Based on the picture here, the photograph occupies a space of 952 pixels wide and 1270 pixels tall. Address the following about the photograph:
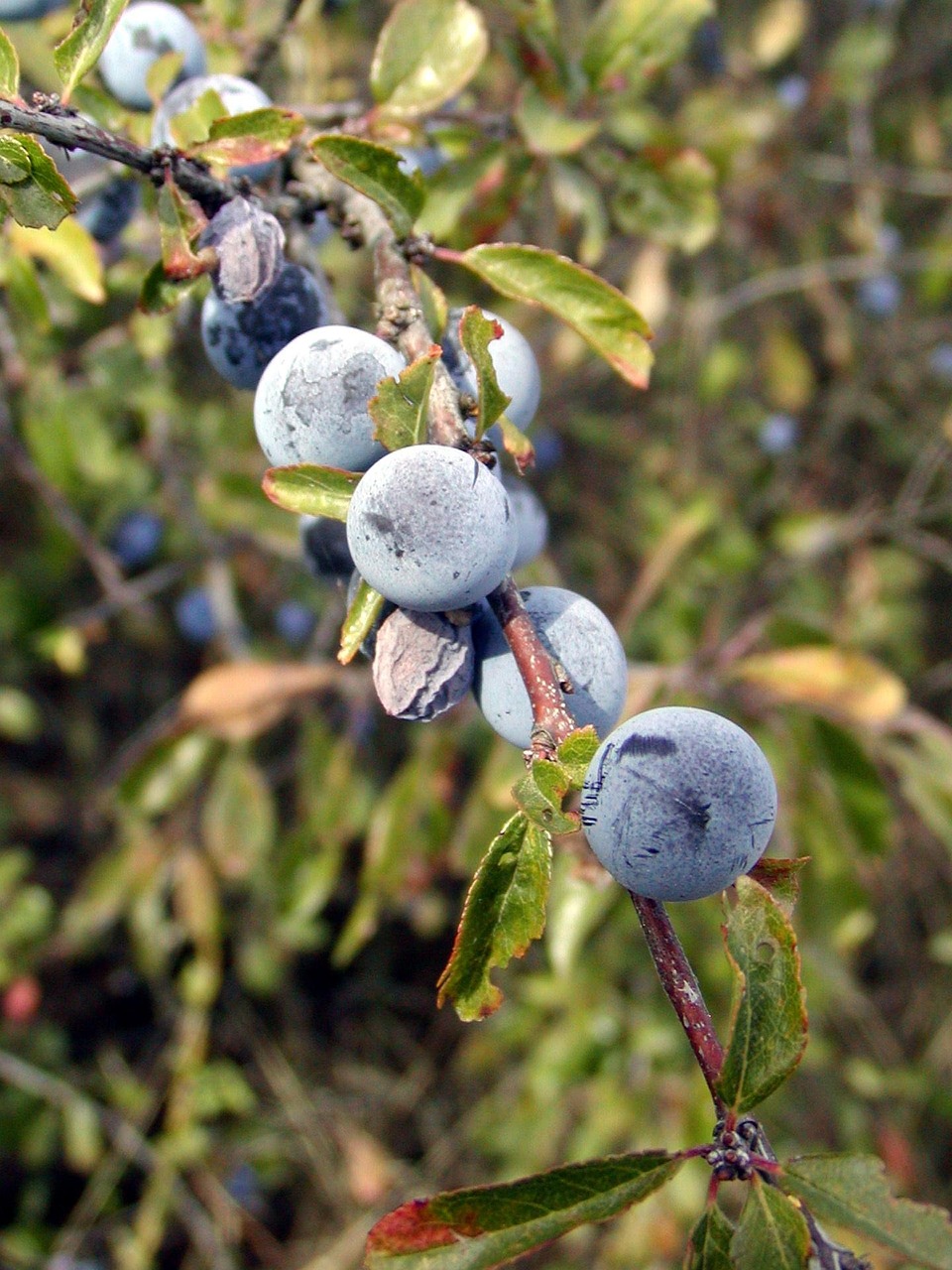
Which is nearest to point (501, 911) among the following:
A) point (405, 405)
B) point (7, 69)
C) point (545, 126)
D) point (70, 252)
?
point (405, 405)

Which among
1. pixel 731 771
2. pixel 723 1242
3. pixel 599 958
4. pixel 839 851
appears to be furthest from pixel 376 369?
pixel 599 958

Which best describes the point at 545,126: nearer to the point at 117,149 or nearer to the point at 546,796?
the point at 117,149

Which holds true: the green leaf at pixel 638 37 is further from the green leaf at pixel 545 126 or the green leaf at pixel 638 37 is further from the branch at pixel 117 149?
the branch at pixel 117 149

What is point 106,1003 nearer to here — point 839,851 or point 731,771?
point 839,851

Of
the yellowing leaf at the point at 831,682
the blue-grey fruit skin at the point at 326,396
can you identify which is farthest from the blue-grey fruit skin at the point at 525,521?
the yellowing leaf at the point at 831,682

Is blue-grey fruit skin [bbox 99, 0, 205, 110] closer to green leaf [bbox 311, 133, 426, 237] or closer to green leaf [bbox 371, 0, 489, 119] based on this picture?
green leaf [bbox 371, 0, 489, 119]

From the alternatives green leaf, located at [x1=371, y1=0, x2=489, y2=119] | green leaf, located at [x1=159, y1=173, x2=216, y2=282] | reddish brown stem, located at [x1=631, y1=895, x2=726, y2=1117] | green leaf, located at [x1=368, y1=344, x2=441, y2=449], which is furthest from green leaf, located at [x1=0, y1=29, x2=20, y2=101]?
reddish brown stem, located at [x1=631, y1=895, x2=726, y2=1117]
